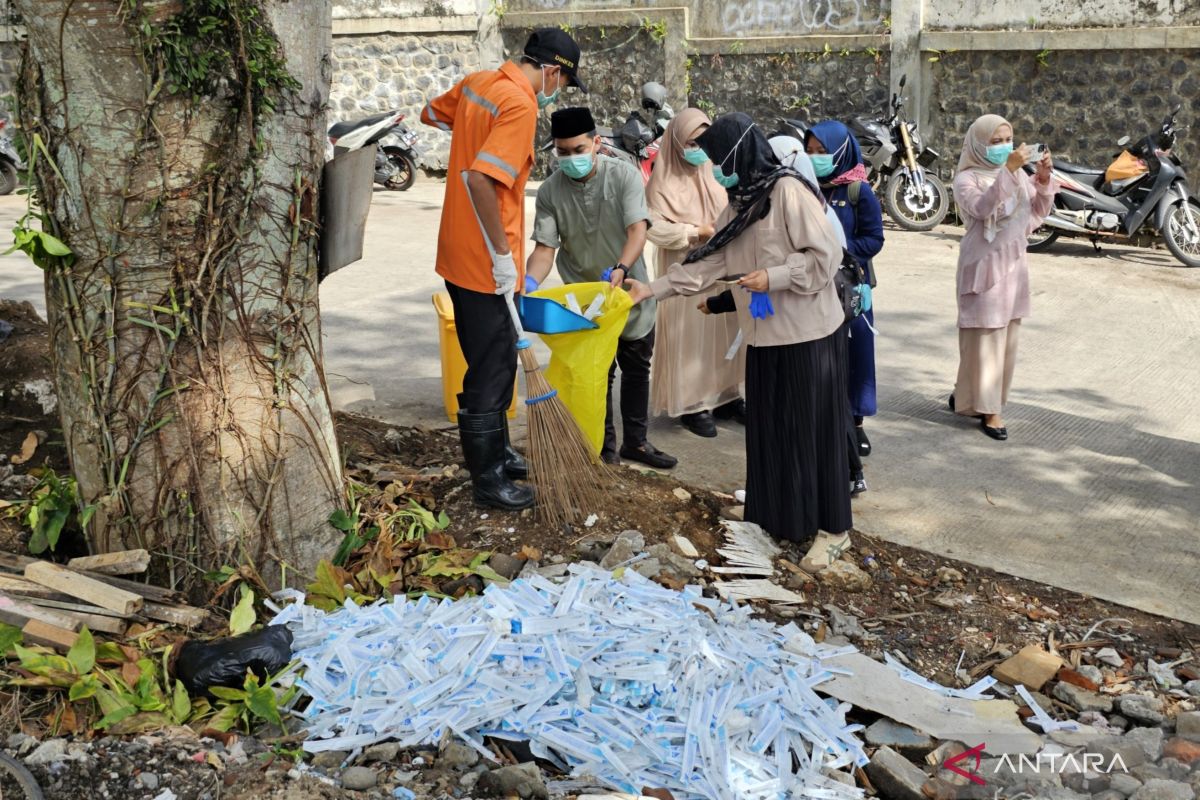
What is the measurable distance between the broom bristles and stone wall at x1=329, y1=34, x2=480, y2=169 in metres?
11.0

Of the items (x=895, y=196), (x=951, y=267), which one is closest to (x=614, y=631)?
(x=951, y=267)

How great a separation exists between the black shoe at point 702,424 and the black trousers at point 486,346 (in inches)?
64.5

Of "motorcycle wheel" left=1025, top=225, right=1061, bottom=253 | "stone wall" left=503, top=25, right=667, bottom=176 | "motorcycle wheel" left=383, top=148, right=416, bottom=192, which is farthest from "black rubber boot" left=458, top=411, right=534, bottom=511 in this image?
"motorcycle wheel" left=383, top=148, right=416, bottom=192

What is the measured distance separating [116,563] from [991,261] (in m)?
4.30

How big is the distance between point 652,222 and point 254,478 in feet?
8.72

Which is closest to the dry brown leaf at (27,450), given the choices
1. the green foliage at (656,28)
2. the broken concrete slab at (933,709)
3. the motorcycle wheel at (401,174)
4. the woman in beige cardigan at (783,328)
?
the woman in beige cardigan at (783,328)

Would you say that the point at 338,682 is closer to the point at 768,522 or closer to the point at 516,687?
the point at 516,687

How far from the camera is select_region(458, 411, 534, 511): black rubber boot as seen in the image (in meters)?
4.59

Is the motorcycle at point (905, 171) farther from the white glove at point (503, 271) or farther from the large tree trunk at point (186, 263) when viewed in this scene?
the large tree trunk at point (186, 263)

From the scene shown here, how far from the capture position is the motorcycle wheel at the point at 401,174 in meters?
14.2

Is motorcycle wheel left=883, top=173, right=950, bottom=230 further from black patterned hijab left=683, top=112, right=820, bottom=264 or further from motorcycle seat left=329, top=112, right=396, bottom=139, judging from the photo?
black patterned hijab left=683, top=112, right=820, bottom=264

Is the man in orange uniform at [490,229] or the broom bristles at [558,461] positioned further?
the broom bristles at [558,461]

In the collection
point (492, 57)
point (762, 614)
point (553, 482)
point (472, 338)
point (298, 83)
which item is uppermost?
point (492, 57)

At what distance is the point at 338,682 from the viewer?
11.2 ft
